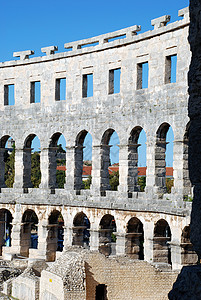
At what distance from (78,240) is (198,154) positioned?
887 inches

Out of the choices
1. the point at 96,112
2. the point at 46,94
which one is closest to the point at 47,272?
the point at 96,112

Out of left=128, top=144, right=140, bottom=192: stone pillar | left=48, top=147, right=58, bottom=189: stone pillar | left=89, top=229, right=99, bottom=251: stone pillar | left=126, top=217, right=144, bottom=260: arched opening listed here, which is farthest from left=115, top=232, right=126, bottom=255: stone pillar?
left=48, top=147, right=58, bottom=189: stone pillar

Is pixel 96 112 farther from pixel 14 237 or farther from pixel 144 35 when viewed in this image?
pixel 14 237

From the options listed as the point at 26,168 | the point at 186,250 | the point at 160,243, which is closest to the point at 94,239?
the point at 160,243

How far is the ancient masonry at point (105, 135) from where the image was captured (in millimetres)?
23531

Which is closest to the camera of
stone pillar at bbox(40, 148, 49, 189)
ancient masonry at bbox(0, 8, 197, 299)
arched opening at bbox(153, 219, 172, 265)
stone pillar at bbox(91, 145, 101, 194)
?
ancient masonry at bbox(0, 8, 197, 299)

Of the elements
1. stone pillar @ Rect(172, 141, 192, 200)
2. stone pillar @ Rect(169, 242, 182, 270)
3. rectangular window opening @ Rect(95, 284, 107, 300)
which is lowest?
rectangular window opening @ Rect(95, 284, 107, 300)

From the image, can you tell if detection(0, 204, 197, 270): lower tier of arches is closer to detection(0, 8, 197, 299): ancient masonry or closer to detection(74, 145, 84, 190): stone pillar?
detection(0, 8, 197, 299): ancient masonry

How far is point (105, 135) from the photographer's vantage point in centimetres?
2738

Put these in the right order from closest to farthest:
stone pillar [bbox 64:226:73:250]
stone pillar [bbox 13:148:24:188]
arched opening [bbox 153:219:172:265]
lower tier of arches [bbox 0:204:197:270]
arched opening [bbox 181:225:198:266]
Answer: arched opening [bbox 181:225:198:266], lower tier of arches [bbox 0:204:197:270], arched opening [bbox 153:219:172:265], stone pillar [bbox 64:226:73:250], stone pillar [bbox 13:148:24:188]

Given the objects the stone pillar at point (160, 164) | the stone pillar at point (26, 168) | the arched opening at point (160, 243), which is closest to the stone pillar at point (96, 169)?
the stone pillar at point (160, 164)

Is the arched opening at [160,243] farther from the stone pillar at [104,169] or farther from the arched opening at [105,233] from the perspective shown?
the stone pillar at [104,169]

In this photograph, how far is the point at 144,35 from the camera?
25547 millimetres

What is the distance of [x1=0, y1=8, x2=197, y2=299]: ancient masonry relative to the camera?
77.2ft
